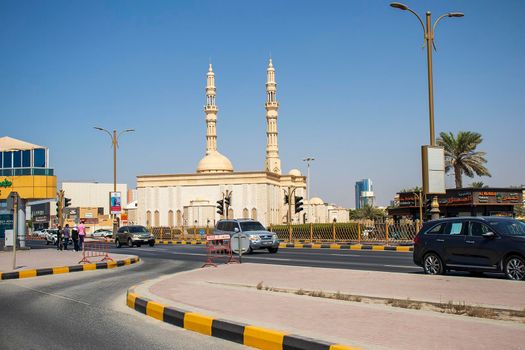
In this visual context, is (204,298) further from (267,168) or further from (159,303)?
(267,168)

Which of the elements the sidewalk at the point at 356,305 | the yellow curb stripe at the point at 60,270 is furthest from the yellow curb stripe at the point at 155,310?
the yellow curb stripe at the point at 60,270

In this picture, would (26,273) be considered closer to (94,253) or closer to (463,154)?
(94,253)

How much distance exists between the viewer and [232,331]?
8414 millimetres

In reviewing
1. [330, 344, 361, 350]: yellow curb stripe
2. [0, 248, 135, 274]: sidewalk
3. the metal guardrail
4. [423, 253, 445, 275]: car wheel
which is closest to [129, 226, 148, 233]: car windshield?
the metal guardrail

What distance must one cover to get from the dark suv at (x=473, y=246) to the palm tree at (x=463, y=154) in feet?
128

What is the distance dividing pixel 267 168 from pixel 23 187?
76.4m

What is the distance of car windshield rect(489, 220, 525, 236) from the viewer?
14.8 meters

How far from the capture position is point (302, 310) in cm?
970

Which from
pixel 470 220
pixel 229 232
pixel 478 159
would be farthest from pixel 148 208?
pixel 470 220

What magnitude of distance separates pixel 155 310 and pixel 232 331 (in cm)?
254

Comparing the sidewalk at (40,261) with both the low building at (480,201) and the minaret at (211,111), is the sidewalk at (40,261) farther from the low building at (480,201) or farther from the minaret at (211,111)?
the minaret at (211,111)

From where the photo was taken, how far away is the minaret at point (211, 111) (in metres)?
112

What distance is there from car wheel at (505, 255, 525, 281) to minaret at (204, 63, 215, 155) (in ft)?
324

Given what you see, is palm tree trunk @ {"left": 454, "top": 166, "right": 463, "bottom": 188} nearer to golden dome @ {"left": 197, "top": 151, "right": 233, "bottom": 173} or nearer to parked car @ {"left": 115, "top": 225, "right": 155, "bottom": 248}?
parked car @ {"left": 115, "top": 225, "right": 155, "bottom": 248}
